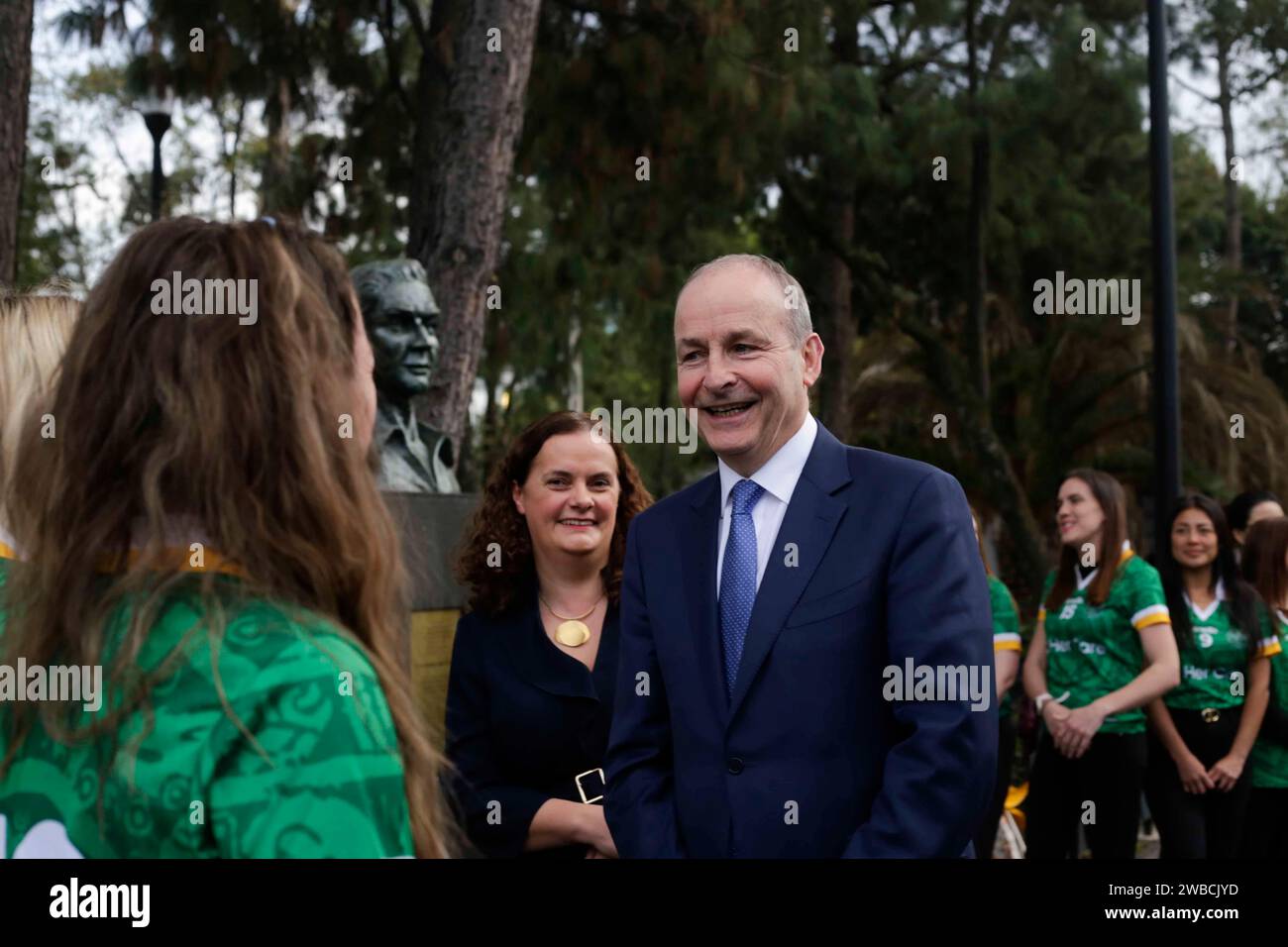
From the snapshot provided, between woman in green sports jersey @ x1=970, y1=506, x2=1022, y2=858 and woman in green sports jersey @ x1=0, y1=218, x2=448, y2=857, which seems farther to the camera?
A: woman in green sports jersey @ x1=970, y1=506, x2=1022, y2=858

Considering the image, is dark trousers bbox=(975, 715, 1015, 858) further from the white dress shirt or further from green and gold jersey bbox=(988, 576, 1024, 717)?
the white dress shirt

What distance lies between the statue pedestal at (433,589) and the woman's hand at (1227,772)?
3144mm

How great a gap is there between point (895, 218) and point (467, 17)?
9850mm

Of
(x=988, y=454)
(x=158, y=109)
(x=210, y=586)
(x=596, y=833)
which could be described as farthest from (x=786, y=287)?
(x=988, y=454)

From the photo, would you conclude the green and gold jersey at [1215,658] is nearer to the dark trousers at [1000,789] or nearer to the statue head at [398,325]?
the dark trousers at [1000,789]

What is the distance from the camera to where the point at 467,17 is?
850 cm

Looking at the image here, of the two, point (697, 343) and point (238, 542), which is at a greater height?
point (697, 343)

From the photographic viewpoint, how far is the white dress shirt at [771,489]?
274 centimetres

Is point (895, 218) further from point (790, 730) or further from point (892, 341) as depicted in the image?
point (790, 730)

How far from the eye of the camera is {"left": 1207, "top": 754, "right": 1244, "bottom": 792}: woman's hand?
5922 mm

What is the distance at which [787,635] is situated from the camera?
2.56 meters

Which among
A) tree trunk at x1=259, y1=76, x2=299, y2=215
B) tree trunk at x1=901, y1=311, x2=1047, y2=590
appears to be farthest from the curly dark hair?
tree trunk at x1=901, y1=311, x2=1047, y2=590

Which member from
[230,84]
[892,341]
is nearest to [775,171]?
[230,84]

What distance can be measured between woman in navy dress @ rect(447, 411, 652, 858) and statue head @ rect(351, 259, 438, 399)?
2.35 m
